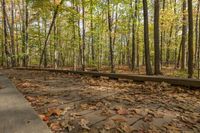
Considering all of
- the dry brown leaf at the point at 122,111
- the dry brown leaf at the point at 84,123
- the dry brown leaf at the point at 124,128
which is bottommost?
the dry brown leaf at the point at 124,128

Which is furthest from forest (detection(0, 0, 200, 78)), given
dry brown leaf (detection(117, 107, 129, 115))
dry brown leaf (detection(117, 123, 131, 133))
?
dry brown leaf (detection(117, 123, 131, 133))

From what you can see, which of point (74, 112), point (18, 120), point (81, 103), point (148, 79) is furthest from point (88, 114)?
point (148, 79)

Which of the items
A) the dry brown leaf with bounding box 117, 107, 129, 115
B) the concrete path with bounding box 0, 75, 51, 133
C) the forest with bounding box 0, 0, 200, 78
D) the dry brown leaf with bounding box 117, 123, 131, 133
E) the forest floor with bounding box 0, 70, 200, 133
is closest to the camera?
the concrete path with bounding box 0, 75, 51, 133

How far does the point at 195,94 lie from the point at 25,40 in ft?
69.4

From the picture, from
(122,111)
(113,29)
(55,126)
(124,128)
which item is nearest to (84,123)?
(55,126)

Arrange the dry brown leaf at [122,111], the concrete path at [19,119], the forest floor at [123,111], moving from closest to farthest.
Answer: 1. the concrete path at [19,119]
2. the forest floor at [123,111]
3. the dry brown leaf at [122,111]

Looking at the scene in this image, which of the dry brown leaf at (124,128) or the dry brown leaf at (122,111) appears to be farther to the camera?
the dry brown leaf at (122,111)

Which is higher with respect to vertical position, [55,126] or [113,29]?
[113,29]

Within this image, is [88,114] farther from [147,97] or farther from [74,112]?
[147,97]

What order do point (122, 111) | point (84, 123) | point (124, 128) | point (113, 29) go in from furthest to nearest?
point (113, 29) < point (122, 111) < point (84, 123) < point (124, 128)

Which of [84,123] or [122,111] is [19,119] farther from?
[122,111]

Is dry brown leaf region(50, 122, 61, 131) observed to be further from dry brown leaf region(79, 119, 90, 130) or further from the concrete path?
dry brown leaf region(79, 119, 90, 130)

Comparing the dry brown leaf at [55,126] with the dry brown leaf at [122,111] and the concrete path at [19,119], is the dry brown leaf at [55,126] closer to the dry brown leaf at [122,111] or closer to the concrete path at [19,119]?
the concrete path at [19,119]

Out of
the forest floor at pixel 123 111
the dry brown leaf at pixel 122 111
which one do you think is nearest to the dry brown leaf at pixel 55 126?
the forest floor at pixel 123 111
